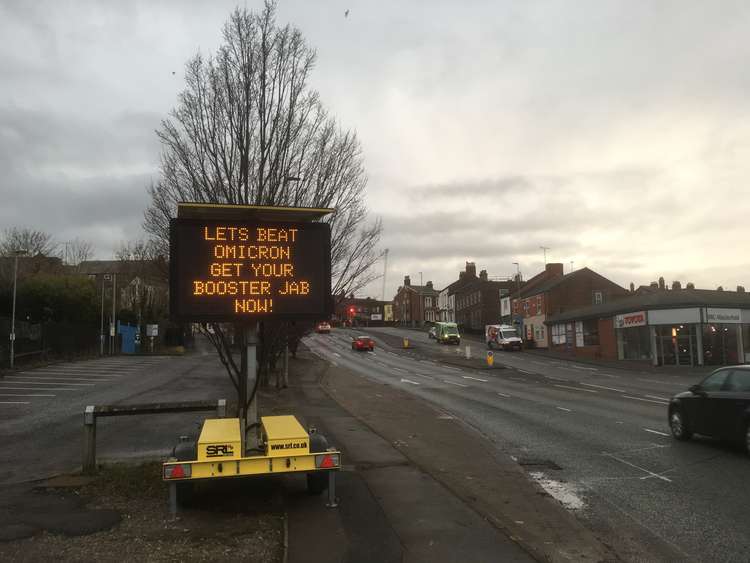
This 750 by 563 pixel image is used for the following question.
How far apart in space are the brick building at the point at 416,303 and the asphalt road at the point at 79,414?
330ft

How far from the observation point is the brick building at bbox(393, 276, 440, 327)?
132 meters

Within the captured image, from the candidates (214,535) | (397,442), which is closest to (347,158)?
(397,442)

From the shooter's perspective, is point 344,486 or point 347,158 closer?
point 344,486

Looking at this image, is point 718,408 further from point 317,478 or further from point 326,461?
point 326,461

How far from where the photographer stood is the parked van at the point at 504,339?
2350 inches

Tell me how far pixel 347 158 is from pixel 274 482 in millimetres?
10141

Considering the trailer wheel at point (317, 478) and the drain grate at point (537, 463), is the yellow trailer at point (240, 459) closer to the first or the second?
the trailer wheel at point (317, 478)

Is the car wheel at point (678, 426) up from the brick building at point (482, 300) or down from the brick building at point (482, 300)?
down

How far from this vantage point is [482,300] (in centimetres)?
9631

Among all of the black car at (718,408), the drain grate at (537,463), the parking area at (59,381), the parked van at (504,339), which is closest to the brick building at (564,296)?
the parked van at (504,339)

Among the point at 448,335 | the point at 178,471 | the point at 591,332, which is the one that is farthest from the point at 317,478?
the point at 448,335

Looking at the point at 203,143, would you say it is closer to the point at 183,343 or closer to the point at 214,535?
the point at 214,535

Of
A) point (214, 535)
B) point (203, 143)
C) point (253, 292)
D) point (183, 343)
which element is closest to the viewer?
point (214, 535)

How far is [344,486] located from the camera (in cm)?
816
